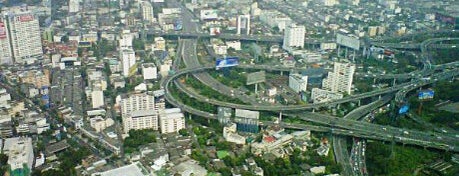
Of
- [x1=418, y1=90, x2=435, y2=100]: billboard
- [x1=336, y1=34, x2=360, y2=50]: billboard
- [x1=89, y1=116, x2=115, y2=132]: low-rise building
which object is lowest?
[x1=89, y1=116, x2=115, y2=132]: low-rise building

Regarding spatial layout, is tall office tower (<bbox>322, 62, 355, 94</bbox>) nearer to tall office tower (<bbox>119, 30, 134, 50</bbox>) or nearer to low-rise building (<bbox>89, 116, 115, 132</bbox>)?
low-rise building (<bbox>89, 116, 115, 132</bbox>)

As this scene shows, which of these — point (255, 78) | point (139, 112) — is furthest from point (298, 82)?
point (139, 112)

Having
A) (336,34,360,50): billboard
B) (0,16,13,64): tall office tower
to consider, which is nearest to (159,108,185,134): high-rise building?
(0,16,13,64): tall office tower

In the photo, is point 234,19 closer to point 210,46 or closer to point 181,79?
point 210,46

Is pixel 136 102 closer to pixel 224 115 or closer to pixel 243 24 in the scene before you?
pixel 224 115

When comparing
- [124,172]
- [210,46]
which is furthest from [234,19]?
[124,172]

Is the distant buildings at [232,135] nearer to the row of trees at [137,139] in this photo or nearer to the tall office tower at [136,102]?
the row of trees at [137,139]
